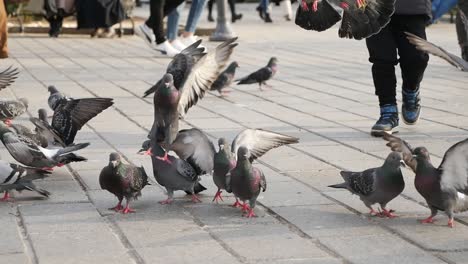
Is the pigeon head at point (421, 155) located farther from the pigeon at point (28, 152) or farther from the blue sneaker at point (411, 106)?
the blue sneaker at point (411, 106)

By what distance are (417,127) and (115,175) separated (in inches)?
133

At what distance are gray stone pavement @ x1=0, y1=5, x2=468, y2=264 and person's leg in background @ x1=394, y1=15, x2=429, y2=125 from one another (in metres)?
0.15

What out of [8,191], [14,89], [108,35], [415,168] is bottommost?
[108,35]

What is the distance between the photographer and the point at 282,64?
11.8 meters

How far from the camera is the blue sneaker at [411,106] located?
7.03m

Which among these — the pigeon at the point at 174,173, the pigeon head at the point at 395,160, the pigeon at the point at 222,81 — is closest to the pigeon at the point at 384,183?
the pigeon head at the point at 395,160

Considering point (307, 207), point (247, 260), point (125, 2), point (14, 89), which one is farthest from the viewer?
point (125, 2)

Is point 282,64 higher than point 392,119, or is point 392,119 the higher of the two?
point 392,119

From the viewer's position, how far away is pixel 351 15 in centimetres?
521

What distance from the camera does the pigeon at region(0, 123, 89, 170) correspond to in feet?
16.3

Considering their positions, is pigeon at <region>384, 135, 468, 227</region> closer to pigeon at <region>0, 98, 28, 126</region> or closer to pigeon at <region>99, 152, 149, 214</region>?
pigeon at <region>99, 152, 149, 214</region>

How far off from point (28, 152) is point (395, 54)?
299cm

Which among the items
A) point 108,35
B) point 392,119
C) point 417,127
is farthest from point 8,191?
point 108,35

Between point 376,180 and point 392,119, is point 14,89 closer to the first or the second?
point 392,119
